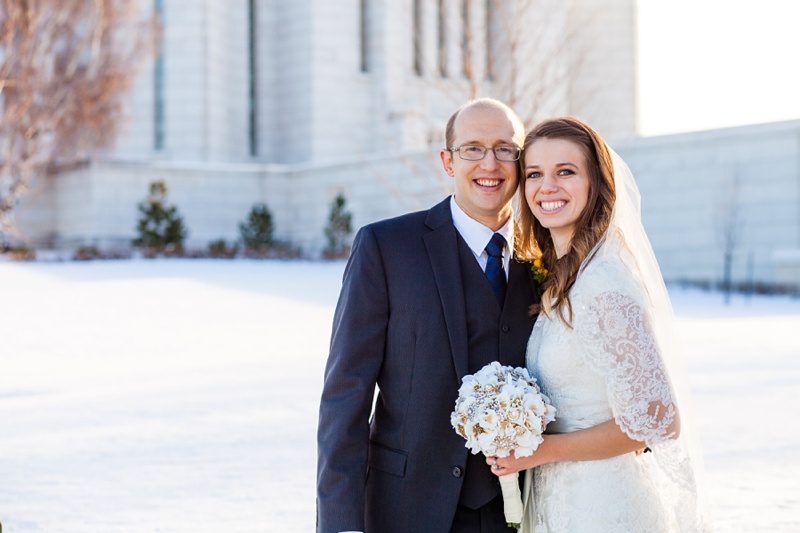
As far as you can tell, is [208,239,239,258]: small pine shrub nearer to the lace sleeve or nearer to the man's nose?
the man's nose

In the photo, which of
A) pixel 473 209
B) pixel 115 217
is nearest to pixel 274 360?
pixel 473 209

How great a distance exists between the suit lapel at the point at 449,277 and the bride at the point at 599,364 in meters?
0.24

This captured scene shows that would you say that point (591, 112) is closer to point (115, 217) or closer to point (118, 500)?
point (115, 217)

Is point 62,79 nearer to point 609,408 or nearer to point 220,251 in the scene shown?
point 220,251

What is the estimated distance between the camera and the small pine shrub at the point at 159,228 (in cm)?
2439

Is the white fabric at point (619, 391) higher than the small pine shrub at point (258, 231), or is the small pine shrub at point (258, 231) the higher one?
the small pine shrub at point (258, 231)

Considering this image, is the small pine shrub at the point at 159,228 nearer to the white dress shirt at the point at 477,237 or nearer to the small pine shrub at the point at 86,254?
the small pine shrub at the point at 86,254

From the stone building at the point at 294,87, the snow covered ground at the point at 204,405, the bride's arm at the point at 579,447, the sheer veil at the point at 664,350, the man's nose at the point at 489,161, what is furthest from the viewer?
the stone building at the point at 294,87

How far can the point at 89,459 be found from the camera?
719cm

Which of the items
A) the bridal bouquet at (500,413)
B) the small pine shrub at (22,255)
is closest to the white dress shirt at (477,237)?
the bridal bouquet at (500,413)

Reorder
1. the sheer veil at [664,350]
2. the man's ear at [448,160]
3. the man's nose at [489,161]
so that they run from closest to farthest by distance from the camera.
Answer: the sheer veil at [664,350] < the man's nose at [489,161] < the man's ear at [448,160]

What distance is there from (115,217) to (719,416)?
20876mm

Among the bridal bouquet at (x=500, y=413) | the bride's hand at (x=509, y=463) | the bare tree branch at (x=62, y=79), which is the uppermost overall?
the bare tree branch at (x=62, y=79)

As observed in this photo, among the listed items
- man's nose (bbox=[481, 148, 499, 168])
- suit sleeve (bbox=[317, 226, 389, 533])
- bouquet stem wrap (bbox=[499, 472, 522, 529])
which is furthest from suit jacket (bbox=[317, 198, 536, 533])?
man's nose (bbox=[481, 148, 499, 168])
